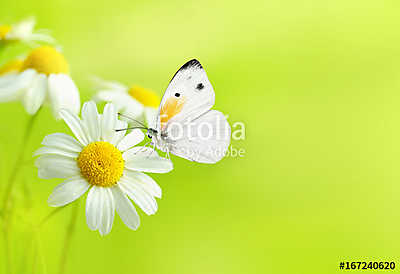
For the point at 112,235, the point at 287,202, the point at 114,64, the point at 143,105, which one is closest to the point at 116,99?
the point at 143,105

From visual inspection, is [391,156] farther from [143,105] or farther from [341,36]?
[143,105]

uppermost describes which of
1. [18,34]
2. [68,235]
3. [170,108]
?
[18,34]

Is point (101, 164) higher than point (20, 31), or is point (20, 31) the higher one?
point (20, 31)

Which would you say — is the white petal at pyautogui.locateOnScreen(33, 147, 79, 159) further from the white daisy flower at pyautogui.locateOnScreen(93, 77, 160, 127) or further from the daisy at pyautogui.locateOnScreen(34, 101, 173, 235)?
the white daisy flower at pyautogui.locateOnScreen(93, 77, 160, 127)

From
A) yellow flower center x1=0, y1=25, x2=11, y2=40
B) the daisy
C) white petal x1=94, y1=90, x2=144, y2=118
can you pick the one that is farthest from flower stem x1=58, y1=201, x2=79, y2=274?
yellow flower center x1=0, y1=25, x2=11, y2=40

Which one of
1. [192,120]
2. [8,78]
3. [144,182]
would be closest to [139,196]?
[144,182]

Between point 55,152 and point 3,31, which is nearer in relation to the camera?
point 55,152

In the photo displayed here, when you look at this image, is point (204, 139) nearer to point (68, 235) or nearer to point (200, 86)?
point (200, 86)
